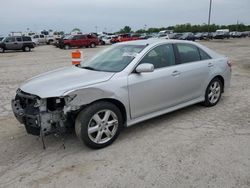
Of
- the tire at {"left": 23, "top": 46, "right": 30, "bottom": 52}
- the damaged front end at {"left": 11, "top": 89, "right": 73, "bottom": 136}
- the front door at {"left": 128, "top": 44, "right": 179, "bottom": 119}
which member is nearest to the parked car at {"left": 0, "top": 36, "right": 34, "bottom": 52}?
the tire at {"left": 23, "top": 46, "right": 30, "bottom": 52}

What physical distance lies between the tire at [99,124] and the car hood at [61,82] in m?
0.38

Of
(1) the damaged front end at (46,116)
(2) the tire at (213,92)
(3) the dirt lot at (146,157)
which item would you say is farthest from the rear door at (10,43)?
(1) the damaged front end at (46,116)

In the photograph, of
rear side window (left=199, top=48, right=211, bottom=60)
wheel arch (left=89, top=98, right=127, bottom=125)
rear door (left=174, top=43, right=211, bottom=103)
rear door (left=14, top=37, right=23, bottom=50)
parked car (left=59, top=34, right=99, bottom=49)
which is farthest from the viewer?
parked car (left=59, top=34, right=99, bottom=49)

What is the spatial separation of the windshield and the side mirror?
253mm

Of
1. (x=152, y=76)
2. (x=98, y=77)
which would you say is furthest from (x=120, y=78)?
(x=152, y=76)

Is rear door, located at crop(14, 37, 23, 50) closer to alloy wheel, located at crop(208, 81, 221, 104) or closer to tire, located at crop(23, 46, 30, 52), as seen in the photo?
tire, located at crop(23, 46, 30, 52)

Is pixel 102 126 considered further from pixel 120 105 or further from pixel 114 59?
pixel 114 59

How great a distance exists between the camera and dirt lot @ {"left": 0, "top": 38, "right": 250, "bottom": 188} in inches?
128

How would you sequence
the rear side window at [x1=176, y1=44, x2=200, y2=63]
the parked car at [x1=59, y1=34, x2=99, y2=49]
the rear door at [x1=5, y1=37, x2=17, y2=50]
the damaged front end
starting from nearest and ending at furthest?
the damaged front end
the rear side window at [x1=176, y1=44, x2=200, y2=63]
the rear door at [x1=5, y1=37, x2=17, y2=50]
the parked car at [x1=59, y1=34, x2=99, y2=49]

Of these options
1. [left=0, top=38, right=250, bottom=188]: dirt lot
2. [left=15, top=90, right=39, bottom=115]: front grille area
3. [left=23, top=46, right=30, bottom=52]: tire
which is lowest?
[left=23, top=46, right=30, bottom=52]: tire

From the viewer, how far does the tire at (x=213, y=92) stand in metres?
5.82

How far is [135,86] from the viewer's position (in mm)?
4305

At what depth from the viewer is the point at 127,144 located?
4.21m

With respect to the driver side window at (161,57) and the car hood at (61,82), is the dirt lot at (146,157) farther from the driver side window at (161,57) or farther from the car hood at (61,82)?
the driver side window at (161,57)
